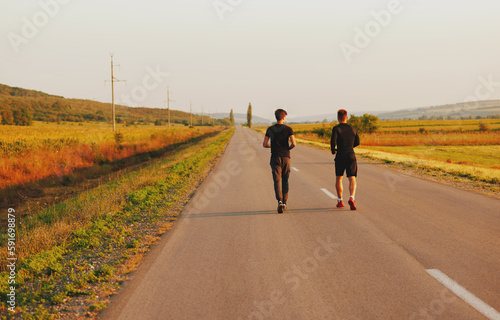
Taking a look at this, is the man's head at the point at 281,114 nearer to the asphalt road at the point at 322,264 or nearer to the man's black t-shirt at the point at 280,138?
the man's black t-shirt at the point at 280,138

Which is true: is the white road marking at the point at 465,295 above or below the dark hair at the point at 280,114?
below

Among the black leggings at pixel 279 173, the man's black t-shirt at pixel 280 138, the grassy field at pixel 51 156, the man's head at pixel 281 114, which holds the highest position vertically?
the man's head at pixel 281 114

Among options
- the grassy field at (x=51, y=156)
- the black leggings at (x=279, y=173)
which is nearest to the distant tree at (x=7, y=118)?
the grassy field at (x=51, y=156)

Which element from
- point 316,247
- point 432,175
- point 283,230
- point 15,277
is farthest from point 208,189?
point 432,175

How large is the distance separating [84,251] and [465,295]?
5.29 m

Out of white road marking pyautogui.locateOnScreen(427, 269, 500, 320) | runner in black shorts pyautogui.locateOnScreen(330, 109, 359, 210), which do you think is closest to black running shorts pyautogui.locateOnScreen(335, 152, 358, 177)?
runner in black shorts pyautogui.locateOnScreen(330, 109, 359, 210)

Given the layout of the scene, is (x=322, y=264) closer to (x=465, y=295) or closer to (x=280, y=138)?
(x=465, y=295)

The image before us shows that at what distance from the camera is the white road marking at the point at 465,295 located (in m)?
3.16

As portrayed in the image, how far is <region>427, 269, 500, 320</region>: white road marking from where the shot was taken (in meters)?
3.16

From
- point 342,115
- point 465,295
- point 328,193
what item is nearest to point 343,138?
point 342,115

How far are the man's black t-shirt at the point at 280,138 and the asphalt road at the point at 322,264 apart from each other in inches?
55.5

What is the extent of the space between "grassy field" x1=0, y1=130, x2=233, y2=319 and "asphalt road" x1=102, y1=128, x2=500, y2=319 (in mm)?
349

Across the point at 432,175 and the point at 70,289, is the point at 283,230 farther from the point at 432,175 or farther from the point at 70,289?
the point at 432,175

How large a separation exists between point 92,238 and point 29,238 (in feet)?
3.65
